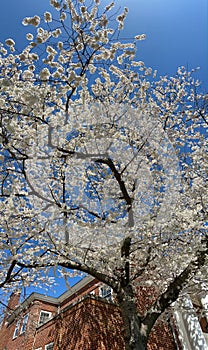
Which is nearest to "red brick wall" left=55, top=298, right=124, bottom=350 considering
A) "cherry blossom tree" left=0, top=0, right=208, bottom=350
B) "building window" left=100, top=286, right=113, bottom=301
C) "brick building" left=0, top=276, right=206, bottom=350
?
"brick building" left=0, top=276, right=206, bottom=350

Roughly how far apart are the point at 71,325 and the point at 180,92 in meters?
9.68

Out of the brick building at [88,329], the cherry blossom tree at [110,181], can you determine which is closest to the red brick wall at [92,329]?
the brick building at [88,329]

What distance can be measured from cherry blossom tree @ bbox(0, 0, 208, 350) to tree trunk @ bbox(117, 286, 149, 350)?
0.07 feet

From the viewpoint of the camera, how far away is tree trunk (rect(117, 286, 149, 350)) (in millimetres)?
4746

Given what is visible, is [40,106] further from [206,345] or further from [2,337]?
[2,337]

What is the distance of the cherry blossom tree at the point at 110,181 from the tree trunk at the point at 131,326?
21mm

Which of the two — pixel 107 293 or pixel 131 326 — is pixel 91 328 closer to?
pixel 107 293

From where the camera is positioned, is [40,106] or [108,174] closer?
[40,106]

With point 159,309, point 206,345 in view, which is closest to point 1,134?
point 159,309

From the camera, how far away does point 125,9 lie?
419cm

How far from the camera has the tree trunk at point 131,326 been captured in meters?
4.75

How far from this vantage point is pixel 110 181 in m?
7.23

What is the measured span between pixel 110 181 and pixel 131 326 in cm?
375

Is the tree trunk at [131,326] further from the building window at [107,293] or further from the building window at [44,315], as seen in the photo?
the building window at [44,315]
